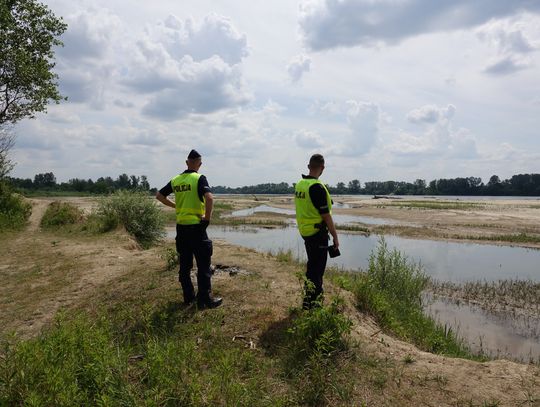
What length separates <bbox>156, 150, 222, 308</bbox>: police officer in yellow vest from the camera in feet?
21.5

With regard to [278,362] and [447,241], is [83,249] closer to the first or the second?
[278,362]

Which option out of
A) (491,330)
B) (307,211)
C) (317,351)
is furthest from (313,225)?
(491,330)

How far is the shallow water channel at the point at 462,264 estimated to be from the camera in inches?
410

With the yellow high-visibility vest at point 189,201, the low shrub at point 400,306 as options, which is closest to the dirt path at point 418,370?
the low shrub at point 400,306

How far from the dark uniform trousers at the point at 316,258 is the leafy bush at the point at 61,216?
16886 millimetres

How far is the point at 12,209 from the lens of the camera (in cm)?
2056

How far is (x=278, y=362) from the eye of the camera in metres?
5.20

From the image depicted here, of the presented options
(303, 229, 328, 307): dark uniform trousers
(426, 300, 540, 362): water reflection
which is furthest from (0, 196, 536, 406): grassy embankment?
(426, 300, 540, 362): water reflection

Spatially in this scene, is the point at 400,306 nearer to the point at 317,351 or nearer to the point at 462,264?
the point at 317,351

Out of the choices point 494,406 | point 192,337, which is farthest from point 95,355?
point 494,406

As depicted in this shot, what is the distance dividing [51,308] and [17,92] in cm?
1623

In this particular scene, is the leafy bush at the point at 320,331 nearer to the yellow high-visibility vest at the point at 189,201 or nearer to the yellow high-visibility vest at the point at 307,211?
the yellow high-visibility vest at the point at 307,211

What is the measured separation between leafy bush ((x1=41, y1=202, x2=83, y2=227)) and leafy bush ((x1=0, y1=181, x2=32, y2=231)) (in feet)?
3.15

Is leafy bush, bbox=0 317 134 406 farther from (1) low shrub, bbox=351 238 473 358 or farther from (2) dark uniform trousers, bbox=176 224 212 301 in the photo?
(1) low shrub, bbox=351 238 473 358
